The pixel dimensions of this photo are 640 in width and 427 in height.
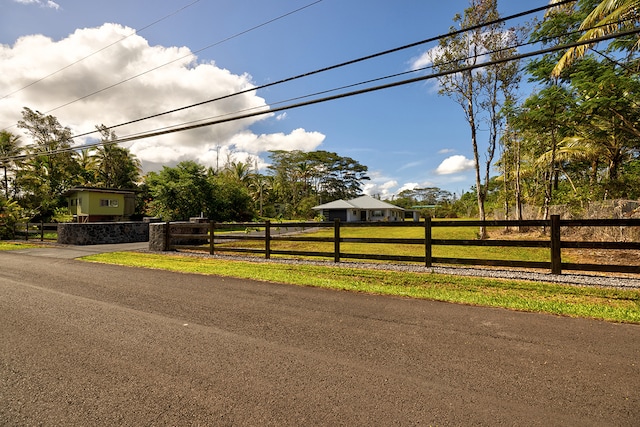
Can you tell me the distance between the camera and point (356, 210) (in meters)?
44.9

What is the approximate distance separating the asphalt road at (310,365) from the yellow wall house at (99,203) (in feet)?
116

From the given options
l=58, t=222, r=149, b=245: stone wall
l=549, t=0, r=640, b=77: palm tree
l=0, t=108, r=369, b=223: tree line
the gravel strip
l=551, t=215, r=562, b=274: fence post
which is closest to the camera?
the gravel strip

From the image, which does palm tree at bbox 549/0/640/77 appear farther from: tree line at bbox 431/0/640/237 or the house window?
the house window

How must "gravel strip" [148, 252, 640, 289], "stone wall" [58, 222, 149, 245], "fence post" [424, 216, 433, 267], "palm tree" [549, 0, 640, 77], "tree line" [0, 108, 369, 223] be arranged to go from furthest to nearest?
"tree line" [0, 108, 369, 223], "stone wall" [58, 222, 149, 245], "palm tree" [549, 0, 640, 77], "fence post" [424, 216, 433, 267], "gravel strip" [148, 252, 640, 289]

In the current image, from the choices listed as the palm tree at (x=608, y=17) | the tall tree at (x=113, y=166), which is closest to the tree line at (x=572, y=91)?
the palm tree at (x=608, y=17)

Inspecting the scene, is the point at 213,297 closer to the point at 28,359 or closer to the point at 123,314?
the point at 123,314

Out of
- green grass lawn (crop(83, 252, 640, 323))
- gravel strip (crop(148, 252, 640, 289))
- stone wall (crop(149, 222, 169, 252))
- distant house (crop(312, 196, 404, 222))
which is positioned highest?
distant house (crop(312, 196, 404, 222))

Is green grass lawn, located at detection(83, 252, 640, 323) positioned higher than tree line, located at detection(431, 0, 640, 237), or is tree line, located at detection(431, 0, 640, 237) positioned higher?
tree line, located at detection(431, 0, 640, 237)

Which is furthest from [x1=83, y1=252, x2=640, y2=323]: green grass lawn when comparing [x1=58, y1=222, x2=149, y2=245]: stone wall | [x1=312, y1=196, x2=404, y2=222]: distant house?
[x1=312, y1=196, x2=404, y2=222]: distant house

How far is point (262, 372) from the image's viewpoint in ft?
9.27

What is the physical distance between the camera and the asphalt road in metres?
2.24

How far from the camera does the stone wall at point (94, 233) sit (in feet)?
55.9

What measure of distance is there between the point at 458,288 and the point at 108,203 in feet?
134

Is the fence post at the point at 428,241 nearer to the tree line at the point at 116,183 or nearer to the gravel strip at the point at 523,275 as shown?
the gravel strip at the point at 523,275
